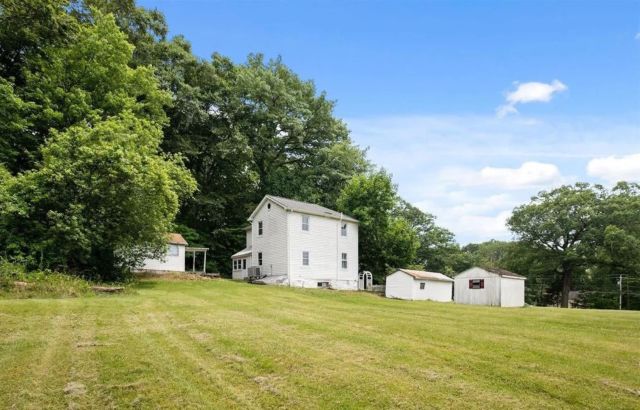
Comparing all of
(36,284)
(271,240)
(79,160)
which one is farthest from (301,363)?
(271,240)

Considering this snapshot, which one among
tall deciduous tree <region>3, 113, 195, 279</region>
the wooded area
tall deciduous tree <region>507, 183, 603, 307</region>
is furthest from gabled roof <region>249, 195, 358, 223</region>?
tall deciduous tree <region>507, 183, 603, 307</region>

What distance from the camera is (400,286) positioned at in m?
26.9

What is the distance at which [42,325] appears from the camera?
943 cm

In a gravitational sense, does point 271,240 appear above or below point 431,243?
above

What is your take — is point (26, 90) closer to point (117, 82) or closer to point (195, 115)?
point (117, 82)

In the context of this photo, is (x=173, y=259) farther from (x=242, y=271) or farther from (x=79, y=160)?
(x=79, y=160)

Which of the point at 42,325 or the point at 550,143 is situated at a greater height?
the point at 550,143

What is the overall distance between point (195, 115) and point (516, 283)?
29.2m

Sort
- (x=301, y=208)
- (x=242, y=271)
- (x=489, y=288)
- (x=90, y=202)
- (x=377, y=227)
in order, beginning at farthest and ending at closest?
1. (x=377, y=227)
2. (x=242, y=271)
3. (x=301, y=208)
4. (x=489, y=288)
5. (x=90, y=202)

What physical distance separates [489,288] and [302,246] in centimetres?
1269

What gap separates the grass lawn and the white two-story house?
16578 mm

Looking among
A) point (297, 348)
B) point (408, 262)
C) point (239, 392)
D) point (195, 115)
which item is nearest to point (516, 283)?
point (408, 262)

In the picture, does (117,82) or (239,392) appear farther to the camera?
(117,82)

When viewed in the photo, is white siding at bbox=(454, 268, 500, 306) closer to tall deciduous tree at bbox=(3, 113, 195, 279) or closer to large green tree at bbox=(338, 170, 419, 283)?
large green tree at bbox=(338, 170, 419, 283)
